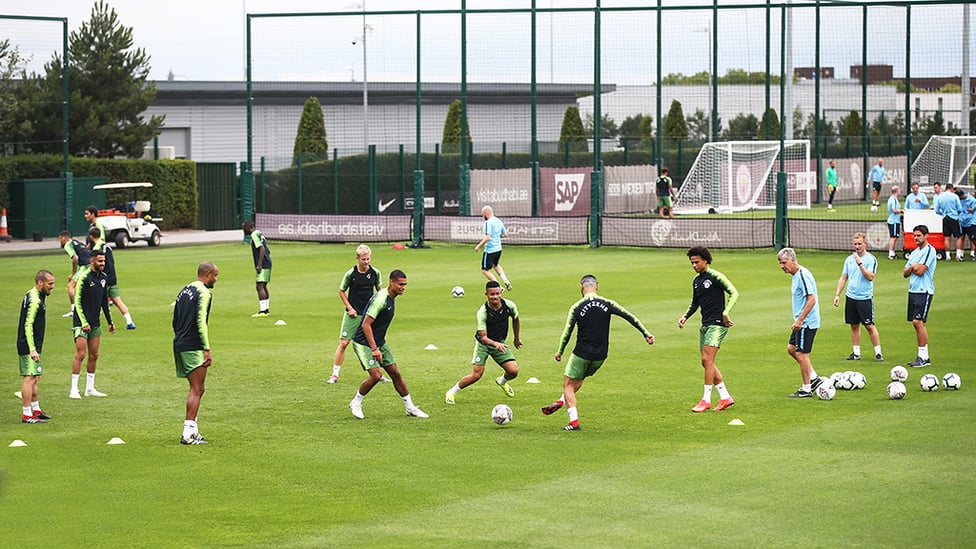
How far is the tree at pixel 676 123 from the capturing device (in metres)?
65.1

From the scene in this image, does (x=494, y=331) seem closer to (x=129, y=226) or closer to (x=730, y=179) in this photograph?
(x=129, y=226)

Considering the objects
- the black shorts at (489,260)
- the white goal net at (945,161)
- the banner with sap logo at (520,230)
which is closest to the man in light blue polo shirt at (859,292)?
the black shorts at (489,260)

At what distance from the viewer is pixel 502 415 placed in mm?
15734

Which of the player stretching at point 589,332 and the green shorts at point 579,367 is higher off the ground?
the player stretching at point 589,332

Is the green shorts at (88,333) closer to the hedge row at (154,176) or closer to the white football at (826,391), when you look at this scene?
the white football at (826,391)

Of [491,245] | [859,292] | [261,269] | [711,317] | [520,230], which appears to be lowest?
[711,317]

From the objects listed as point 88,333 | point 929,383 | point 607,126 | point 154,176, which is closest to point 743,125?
point 607,126

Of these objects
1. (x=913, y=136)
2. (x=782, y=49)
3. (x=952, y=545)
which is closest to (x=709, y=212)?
(x=782, y=49)

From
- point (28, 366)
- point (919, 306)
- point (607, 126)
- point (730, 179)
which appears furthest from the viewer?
point (607, 126)

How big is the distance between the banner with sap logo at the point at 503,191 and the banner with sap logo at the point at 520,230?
15.6ft

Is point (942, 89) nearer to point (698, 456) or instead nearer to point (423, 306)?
point (423, 306)

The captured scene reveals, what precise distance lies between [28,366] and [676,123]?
5291cm

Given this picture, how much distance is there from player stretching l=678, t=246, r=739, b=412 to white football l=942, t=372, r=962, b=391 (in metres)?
3.28

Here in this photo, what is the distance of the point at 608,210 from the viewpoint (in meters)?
53.6
